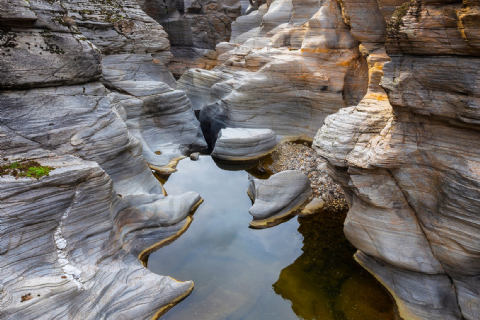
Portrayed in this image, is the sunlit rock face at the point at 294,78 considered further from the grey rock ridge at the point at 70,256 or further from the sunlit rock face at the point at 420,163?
the grey rock ridge at the point at 70,256

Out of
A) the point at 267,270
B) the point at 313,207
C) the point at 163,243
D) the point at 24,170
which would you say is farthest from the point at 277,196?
the point at 24,170

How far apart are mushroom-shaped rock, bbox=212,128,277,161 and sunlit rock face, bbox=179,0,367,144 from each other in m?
→ 1.18

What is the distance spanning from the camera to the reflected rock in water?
331 inches

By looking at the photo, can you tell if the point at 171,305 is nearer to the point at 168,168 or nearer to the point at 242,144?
the point at 168,168

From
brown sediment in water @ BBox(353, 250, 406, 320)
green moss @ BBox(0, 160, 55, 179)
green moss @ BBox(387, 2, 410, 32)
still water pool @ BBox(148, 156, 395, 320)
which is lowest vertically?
still water pool @ BBox(148, 156, 395, 320)

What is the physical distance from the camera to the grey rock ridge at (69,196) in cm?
721

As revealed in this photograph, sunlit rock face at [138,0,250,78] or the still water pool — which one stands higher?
sunlit rock face at [138,0,250,78]

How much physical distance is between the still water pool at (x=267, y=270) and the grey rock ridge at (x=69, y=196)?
0.63 m

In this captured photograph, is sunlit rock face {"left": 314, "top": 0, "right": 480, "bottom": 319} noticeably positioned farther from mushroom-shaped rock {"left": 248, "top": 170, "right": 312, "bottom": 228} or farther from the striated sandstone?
the striated sandstone

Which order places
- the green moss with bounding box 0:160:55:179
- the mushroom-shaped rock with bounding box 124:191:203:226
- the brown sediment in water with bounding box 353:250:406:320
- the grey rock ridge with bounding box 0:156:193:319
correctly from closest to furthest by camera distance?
the grey rock ridge with bounding box 0:156:193:319
the green moss with bounding box 0:160:55:179
the brown sediment in water with bounding box 353:250:406:320
the mushroom-shaped rock with bounding box 124:191:203:226

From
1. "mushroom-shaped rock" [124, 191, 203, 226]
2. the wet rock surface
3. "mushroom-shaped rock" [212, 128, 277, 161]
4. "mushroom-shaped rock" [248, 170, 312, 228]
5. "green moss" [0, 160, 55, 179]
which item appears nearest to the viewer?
"green moss" [0, 160, 55, 179]

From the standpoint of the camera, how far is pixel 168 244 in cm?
1087

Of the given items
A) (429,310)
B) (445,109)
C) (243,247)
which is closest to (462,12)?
(445,109)

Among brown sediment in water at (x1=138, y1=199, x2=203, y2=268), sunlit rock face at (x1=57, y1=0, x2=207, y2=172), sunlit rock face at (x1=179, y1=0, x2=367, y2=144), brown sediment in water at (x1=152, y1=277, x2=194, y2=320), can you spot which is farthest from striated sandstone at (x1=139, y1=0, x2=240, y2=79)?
brown sediment in water at (x1=152, y1=277, x2=194, y2=320)
